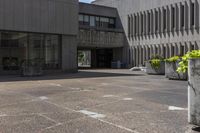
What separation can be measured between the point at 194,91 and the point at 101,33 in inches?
1695

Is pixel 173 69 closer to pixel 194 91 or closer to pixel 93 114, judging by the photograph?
pixel 93 114

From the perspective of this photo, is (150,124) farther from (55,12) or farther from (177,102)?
(55,12)

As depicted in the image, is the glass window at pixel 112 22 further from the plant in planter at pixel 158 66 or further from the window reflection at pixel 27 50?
the plant in planter at pixel 158 66

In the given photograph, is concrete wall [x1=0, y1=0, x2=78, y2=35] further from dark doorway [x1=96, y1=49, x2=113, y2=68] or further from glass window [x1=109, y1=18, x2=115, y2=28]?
dark doorway [x1=96, y1=49, x2=113, y2=68]

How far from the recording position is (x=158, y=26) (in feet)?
150

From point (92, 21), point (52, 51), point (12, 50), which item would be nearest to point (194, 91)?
point (12, 50)

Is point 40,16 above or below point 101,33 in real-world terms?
below

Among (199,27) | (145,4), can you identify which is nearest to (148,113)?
(199,27)

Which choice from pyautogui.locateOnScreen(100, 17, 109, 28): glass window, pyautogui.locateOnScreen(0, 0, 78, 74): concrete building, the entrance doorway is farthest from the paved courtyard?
the entrance doorway

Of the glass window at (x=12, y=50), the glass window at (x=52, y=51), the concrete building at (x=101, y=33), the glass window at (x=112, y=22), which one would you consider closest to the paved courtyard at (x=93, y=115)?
the glass window at (x=12, y=50)

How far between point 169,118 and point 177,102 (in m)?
2.72

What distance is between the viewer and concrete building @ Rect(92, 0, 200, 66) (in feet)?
134

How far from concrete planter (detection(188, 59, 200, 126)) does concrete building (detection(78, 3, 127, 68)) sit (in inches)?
1598

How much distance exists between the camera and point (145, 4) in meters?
48.2
